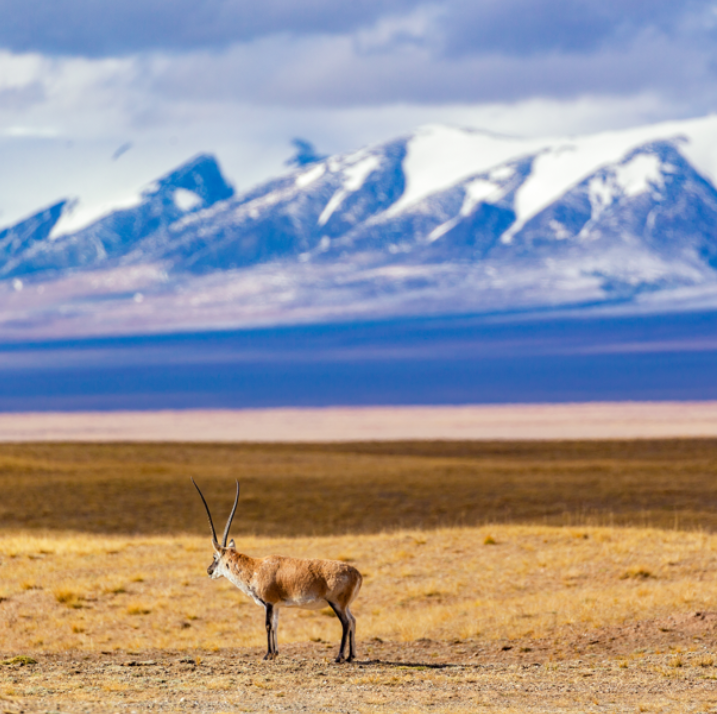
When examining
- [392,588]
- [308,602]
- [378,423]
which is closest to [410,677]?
[308,602]

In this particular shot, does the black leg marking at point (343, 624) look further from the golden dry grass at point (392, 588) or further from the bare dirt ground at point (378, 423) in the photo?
the bare dirt ground at point (378, 423)

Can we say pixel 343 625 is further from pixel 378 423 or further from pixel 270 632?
pixel 378 423

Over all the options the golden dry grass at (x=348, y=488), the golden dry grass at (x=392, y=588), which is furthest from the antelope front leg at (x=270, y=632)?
the golden dry grass at (x=348, y=488)

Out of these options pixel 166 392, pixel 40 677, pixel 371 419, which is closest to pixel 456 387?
pixel 166 392

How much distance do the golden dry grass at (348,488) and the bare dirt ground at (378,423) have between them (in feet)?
55.5

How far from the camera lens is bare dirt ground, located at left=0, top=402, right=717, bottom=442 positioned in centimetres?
7431

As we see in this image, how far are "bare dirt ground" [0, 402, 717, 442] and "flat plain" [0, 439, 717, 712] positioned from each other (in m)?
31.9

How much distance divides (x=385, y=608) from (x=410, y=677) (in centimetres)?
546

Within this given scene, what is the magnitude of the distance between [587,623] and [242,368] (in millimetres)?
163473

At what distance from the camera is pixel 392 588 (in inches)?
733

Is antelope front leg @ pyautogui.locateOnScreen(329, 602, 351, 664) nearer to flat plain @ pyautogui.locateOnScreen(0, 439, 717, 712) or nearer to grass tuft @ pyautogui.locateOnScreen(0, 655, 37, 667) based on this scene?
flat plain @ pyautogui.locateOnScreen(0, 439, 717, 712)

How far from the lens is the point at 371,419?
96500 mm

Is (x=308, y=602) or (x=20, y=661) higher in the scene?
(x=308, y=602)

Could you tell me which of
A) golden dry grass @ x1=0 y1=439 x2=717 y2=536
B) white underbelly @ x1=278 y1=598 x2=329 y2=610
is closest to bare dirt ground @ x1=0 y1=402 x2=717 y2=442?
golden dry grass @ x1=0 y1=439 x2=717 y2=536
